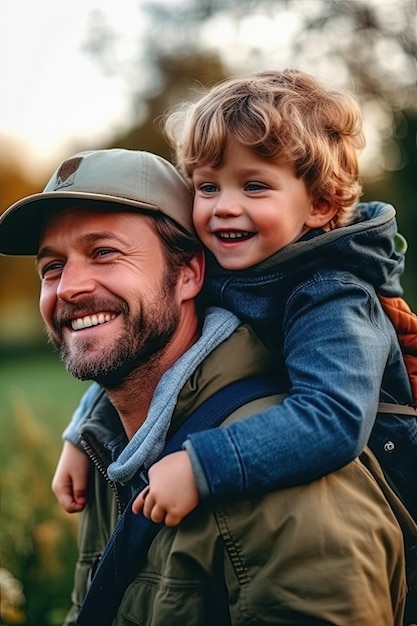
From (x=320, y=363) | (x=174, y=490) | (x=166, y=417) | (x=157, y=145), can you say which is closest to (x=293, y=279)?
(x=320, y=363)

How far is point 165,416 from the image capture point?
3076 mm

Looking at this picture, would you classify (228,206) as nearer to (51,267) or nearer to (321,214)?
(321,214)

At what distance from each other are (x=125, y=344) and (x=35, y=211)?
2.19 feet

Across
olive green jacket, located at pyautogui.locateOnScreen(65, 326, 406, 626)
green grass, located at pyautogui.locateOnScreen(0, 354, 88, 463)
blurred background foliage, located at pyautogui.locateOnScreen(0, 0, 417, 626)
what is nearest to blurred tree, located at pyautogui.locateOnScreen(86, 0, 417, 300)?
blurred background foliage, located at pyautogui.locateOnScreen(0, 0, 417, 626)

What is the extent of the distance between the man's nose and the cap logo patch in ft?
1.01

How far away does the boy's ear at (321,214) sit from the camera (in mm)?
3340

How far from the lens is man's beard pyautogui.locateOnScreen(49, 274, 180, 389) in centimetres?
332

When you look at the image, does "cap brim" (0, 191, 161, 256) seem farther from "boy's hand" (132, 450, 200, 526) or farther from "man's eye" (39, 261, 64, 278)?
"boy's hand" (132, 450, 200, 526)

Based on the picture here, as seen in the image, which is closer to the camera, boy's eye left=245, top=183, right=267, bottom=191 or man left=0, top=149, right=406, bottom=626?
man left=0, top=149, right=406, bottom=626

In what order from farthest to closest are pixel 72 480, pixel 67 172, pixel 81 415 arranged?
pixel 81 415
pixel 72 480
pixel 67 172

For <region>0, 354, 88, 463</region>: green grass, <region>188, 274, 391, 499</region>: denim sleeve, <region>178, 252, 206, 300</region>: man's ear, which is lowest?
<region>0, 354, 88, 463</region>: green grass

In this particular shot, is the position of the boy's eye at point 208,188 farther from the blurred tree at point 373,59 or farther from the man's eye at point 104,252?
the blurred tree at point 373,59

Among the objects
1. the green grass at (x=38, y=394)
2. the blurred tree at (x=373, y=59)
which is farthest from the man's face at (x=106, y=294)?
the blurred tree at (x=373, y=59)

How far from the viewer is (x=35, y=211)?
138 inches
